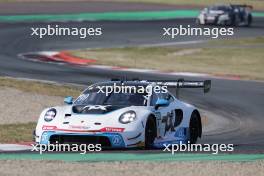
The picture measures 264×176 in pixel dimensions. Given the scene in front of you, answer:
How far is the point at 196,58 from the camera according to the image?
116 feet

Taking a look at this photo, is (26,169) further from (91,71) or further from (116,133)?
(91,71)

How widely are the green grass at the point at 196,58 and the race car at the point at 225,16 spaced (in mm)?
8826

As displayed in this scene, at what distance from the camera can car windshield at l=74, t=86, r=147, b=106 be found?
15.2 metres

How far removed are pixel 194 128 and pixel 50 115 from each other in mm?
2918

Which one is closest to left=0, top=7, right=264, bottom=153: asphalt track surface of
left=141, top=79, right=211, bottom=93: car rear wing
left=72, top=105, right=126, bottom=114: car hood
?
left=141, top=79, right=211, bottom=93: car rear wing

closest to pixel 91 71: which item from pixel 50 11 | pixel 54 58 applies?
pixel 54 58

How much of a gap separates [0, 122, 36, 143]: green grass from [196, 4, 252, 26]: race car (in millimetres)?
32618

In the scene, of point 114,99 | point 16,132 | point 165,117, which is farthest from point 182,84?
point 16,132

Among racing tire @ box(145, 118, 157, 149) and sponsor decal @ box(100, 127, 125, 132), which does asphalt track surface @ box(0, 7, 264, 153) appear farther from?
sponsor decal @ box(100, 127, 125, 132)

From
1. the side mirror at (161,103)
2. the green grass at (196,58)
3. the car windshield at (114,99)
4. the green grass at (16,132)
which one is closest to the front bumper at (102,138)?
the side mirror at (161,103)

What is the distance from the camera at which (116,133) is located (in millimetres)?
14227

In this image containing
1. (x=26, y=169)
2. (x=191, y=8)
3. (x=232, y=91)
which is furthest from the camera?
(x=191, y=8)

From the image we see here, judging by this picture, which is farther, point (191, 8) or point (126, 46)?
point (191, 8)

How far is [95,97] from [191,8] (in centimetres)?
4823
